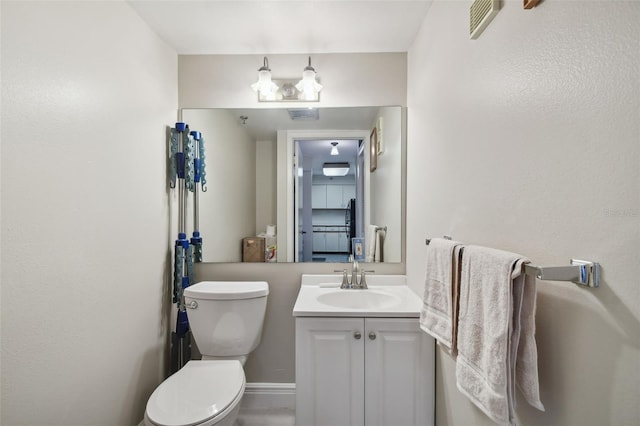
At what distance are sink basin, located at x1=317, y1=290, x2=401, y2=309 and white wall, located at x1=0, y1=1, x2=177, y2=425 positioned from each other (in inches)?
41.2

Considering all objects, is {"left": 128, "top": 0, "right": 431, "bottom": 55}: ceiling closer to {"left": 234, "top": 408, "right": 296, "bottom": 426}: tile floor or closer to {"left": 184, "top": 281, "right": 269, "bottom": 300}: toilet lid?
{"left": 184, "top": 281, "right": 269, "bottom": 300}: toilet lid

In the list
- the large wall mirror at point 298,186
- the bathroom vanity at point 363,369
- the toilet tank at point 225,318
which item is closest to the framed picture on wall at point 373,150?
the large wall mirror at point 298,186

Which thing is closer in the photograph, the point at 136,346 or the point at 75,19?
the point at 75,19

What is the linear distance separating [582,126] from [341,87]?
1.50m

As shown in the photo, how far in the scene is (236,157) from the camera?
77.6 inches

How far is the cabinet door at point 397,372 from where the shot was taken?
1355mm

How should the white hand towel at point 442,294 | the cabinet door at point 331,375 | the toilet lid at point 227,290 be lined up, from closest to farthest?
the white hand towel at point 442,294 < the cabinet door at point 331,375 < the toilet lid at point 227,290

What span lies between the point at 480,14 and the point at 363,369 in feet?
4.94

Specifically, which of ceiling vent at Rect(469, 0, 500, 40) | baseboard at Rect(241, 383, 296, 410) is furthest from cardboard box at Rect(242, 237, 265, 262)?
ceiling vent at Rect(469, 0, 500, 40)

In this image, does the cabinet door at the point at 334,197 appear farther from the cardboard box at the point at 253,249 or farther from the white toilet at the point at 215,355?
the white toilet at the point at 215,355

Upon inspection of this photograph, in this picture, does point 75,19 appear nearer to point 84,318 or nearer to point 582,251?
point 84,318

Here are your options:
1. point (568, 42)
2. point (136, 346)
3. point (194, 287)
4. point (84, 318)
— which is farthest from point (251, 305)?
point (568, 42)

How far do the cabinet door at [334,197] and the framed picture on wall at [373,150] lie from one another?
26 cm

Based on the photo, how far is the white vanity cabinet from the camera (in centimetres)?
136
